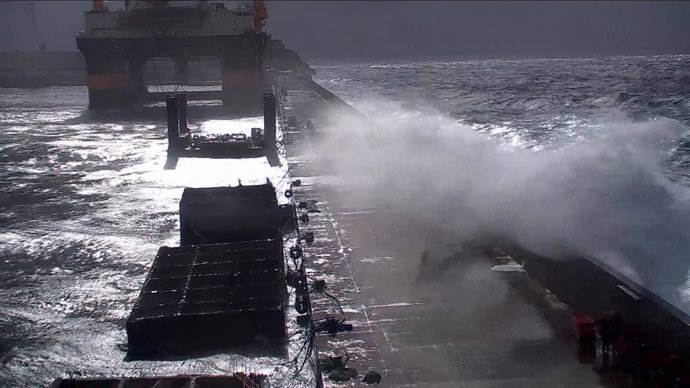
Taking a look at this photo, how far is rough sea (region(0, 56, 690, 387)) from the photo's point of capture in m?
13.1

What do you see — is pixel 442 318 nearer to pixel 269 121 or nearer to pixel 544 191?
pixel 544 191

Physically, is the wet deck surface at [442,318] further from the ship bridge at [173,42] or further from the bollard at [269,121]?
the ship bridge at [173,42]

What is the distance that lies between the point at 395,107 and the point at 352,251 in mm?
53797

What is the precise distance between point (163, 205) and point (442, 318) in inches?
530

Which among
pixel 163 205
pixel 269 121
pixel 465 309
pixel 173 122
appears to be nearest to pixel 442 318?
pixel 465 309

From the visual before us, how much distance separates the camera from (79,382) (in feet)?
30.2

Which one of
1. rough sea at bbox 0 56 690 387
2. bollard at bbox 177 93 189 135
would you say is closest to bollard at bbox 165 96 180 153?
rough sea at bbox 0 56 690 387

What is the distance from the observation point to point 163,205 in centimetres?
2256

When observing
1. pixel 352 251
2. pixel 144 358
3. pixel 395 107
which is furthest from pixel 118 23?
pixel 144 358

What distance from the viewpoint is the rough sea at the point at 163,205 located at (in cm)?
1305

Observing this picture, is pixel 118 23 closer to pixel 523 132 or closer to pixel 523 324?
pixel 523 132

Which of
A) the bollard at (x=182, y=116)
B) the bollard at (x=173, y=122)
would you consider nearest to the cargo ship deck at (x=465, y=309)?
the bollard at (x=173, y=122)

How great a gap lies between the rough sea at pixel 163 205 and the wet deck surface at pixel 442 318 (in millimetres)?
2238

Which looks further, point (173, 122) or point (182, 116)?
point (182, 116)
